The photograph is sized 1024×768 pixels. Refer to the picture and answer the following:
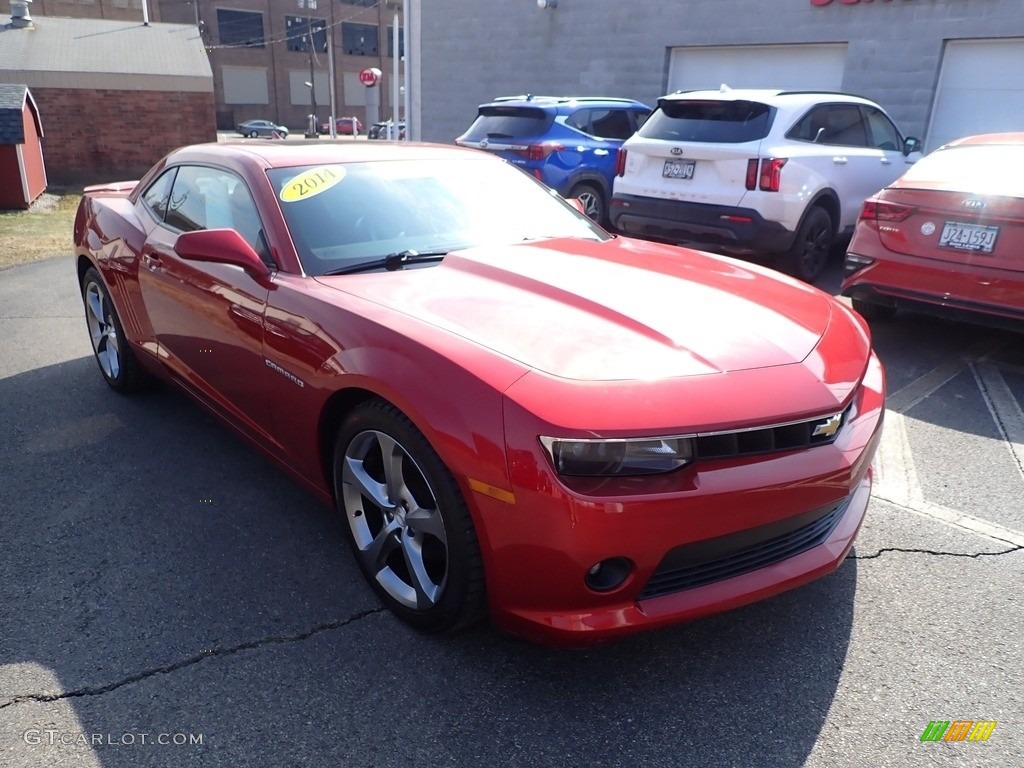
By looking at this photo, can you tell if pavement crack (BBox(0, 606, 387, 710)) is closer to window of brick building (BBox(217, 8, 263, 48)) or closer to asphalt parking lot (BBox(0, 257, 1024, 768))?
asphalt parking lot (BBox(0, 257, 1024, 768))

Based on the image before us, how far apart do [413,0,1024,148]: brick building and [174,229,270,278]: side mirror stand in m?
11.4

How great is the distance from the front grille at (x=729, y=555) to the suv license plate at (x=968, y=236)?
3307 mm

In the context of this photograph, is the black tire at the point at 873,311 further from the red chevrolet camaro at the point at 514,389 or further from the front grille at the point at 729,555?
the front grille at the point at 729,555

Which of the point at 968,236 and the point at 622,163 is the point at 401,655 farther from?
the point at 622,163

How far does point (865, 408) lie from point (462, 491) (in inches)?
53.3

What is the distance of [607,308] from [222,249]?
145 cm

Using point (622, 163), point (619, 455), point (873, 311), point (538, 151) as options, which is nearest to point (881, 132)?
point (622, 163)

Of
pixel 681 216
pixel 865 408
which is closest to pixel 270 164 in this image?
pixel 865 408

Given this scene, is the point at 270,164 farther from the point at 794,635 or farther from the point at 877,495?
the point at 877,495

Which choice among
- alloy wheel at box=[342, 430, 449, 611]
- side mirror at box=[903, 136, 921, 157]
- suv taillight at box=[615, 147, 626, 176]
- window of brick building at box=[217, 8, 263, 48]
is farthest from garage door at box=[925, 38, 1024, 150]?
window of brick building at box=[217, 8, 263, 48]

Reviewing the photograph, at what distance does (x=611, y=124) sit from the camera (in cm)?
1033

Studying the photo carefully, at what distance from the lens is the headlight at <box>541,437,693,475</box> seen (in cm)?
202

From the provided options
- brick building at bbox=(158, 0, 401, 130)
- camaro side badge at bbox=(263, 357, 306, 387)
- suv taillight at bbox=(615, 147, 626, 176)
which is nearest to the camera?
camaro side badge at bbox=(263, 357, 306, 387)

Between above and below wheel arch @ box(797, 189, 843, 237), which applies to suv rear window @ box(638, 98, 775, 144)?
above
